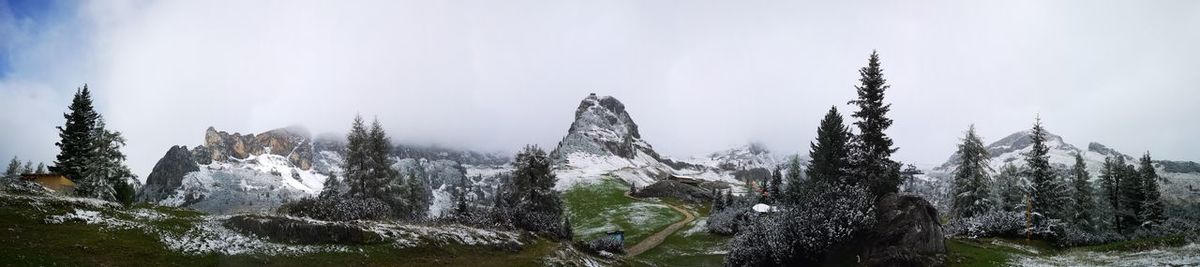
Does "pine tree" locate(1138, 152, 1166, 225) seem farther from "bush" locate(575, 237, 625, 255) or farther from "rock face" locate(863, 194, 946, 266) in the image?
"bush" locate(575, 237, 625, 255)

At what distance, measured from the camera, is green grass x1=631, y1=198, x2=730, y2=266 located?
206 feet

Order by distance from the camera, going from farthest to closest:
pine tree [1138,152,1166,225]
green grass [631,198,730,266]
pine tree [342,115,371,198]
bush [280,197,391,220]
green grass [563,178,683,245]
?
green grass [563,178,683,245], pine tree [1138,152,1166,225], pine tree [342,115,371,198], green grass [631,198,730,266], bush [280,197,391,220]

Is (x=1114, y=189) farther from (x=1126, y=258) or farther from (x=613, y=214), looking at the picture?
(x=613, y=214)

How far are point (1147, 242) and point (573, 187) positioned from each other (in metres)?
144

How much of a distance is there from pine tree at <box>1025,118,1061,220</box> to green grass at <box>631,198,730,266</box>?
30368 millimetres

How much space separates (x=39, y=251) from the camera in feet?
77.8

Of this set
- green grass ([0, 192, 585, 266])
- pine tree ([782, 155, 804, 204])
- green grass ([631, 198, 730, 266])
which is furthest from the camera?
pine tree ([782, 155, 804, 204])

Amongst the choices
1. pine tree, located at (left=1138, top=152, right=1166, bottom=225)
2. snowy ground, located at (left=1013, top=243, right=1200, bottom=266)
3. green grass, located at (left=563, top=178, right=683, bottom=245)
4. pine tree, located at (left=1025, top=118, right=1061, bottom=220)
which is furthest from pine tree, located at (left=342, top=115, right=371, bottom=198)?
pine tree, located at (left=1138, top=152, right=1166, bottom=225)

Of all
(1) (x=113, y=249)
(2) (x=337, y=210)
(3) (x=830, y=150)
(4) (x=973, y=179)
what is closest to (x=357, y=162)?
(2) (x=337, y=210)

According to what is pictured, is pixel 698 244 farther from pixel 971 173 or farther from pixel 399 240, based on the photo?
pixel 399 240

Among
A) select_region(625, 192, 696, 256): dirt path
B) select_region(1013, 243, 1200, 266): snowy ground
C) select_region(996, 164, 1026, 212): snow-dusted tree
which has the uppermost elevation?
select_region(996, 164, 1026, 212): snow-dusted tree

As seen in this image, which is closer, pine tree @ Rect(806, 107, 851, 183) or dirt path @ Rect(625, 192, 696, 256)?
pine tree @ Rect(806, 107, 851, 183)

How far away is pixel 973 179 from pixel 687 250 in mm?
33386

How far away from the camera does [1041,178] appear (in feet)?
201
